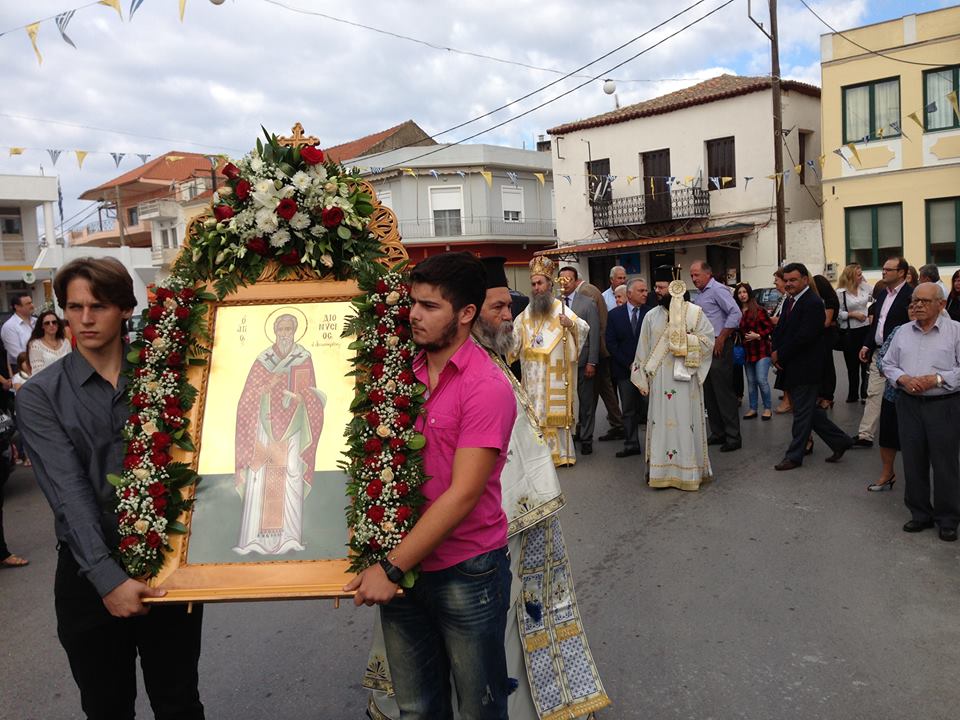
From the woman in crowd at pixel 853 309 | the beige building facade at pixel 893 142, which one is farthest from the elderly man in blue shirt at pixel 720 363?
the beige building facade at pixel 893 142

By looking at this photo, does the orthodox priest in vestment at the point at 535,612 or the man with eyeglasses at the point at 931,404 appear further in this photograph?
the man with eyeglasses at the point at 931,404

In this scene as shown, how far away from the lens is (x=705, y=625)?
4.71 metres

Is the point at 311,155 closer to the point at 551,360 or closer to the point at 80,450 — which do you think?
the point at 80,450

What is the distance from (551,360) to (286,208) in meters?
6.08

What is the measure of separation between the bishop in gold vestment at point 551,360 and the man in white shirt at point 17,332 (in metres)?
7.00

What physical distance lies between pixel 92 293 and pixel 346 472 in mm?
1039

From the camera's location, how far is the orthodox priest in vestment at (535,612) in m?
3.56

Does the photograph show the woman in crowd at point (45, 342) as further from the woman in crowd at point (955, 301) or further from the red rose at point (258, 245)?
the woman in crowd at point (955, 301)

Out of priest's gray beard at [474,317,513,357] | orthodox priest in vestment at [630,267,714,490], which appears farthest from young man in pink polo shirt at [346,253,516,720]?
orthodox priest in vestment at [630,267,714,490]

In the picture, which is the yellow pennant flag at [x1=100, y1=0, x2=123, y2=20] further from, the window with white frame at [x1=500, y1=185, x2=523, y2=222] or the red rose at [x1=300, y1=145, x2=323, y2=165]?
the window with white frame at [x1=500, y1=185, x2=523, y2=222]

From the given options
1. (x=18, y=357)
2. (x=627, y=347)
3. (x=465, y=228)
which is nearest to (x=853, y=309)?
(x=627, y=347)

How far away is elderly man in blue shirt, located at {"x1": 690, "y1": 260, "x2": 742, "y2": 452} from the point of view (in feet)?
31.2

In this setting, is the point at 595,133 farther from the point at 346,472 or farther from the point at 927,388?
the point at 346,472

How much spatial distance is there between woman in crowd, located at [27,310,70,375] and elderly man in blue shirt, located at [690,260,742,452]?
7.45 metres
